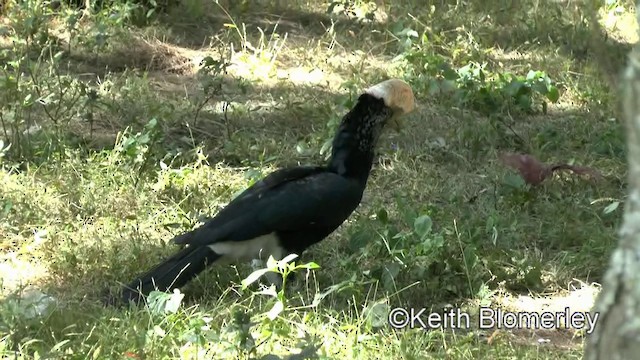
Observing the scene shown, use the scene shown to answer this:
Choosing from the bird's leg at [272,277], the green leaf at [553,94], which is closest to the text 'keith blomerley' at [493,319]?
the bird's leg at [272,277]

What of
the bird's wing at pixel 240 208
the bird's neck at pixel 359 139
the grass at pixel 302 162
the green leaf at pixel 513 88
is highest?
the bird's neck at pixel 359 139

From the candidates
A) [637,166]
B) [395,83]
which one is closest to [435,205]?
[395,83]

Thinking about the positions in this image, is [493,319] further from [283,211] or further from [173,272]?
[173,272]

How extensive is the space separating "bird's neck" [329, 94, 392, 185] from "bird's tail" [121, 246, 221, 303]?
2.33 ft

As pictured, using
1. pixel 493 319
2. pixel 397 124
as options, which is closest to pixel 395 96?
pixel 397 124

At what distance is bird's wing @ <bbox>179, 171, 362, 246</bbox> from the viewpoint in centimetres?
423

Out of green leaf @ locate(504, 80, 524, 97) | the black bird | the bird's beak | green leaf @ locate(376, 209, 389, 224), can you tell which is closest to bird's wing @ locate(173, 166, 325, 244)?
→ the black bird

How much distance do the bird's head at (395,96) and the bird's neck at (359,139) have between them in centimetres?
4

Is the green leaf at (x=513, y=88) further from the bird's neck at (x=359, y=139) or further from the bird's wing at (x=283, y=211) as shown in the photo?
the bird's wing at (x=283, y=211)

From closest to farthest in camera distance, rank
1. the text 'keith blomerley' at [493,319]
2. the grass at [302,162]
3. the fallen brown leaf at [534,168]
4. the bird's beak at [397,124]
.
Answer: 1. the grass at [302,162]
2. the text 'keith blomerley' at [493,319]
3. the bird's beak at [397,124]
4. the fallen brown leaf at [534,168]

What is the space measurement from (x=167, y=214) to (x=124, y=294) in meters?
0.94

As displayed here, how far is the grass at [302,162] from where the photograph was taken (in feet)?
12.4

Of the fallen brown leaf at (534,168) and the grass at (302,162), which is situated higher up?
the fallen brown leaf at (534,168)

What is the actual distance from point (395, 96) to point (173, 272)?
1381mm
